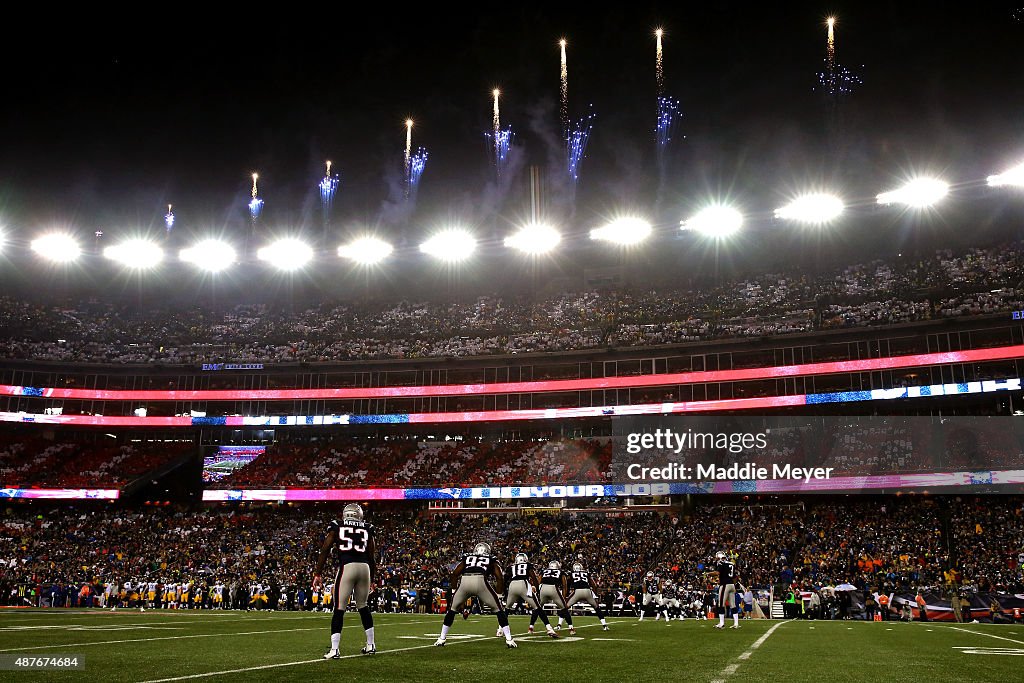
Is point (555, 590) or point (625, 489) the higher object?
point (625, 489)

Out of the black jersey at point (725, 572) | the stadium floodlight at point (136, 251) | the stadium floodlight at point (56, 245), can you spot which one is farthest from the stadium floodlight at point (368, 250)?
the black jersey at point (725, 572)

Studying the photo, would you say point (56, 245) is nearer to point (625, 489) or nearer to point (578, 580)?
point (625, 489)

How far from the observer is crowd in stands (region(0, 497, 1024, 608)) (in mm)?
35116

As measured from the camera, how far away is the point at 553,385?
5141cm

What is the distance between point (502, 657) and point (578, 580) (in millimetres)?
8542

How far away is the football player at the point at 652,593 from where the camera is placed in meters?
31.7

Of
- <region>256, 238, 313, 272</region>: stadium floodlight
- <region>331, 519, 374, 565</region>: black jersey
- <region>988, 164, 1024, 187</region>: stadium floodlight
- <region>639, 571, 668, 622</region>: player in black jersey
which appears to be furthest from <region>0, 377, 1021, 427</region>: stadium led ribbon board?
<region>331, 519, 374, 565</region>: black jersey

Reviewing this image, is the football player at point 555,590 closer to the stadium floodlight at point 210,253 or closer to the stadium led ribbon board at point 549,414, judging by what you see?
the stadium led ribbon board at point 549,414

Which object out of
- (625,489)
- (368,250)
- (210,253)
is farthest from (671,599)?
(210,253)

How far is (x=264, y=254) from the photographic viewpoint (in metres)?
58.2

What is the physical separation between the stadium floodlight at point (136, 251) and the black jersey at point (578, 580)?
50278mm

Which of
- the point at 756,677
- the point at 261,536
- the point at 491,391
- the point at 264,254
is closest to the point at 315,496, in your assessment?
the point at 261,536

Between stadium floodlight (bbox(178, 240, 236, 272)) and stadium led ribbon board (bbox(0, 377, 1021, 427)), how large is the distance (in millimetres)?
12251

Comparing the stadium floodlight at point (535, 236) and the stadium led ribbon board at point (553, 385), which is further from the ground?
the stadium floodlight at point (535, 236)
